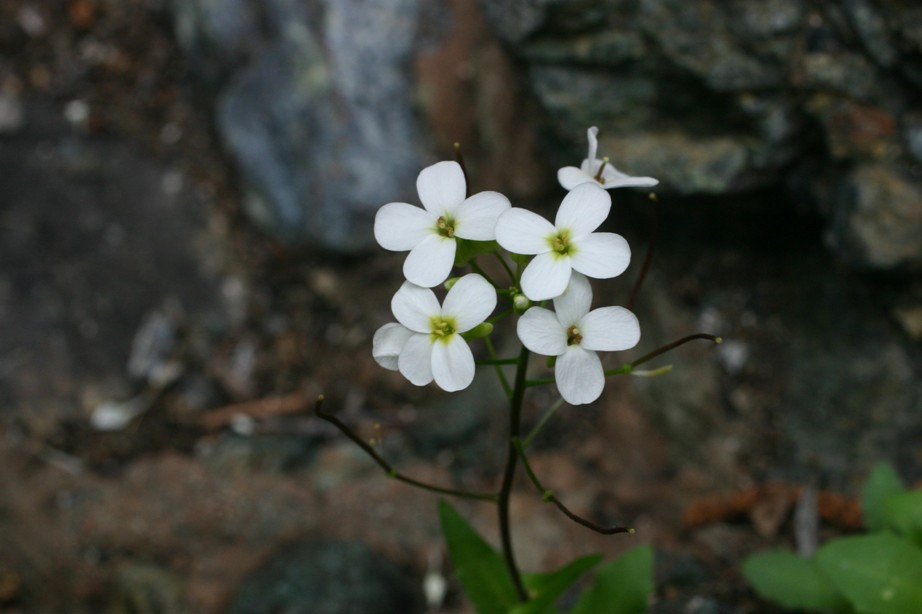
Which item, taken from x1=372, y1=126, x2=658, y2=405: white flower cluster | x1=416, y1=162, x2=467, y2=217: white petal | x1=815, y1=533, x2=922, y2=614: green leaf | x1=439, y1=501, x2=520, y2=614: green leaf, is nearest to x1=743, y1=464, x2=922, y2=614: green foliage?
x1=815, y1=533, x2=922, y2=614: green leaf

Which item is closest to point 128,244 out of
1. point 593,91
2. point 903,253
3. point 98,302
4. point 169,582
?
point 98,302

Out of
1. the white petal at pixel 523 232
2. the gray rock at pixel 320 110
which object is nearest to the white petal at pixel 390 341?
the white petal at pixel 523 232

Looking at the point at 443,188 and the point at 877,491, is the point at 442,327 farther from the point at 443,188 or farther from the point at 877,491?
the point at 877,491

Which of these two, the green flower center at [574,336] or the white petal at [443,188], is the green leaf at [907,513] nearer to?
the green flower center at [574,336]

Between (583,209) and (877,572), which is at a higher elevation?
(583,209)

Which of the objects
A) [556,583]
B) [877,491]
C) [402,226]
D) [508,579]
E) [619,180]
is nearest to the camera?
[402,226]

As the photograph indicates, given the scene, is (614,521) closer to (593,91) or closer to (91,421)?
(593,91)

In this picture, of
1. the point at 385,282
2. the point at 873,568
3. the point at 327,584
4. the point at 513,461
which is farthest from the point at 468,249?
the point at 385,282
